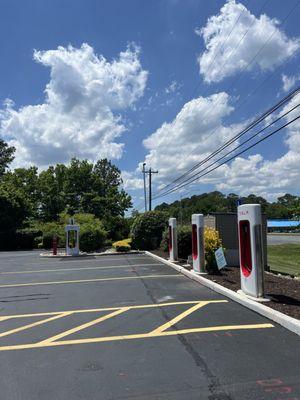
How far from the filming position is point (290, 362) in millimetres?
5605

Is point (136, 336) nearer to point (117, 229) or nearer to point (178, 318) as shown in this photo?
point (178, 318)

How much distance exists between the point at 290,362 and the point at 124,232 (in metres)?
39.9

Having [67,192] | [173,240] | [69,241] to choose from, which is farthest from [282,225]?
[173,240]

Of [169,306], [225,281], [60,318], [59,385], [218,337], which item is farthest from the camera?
[225,281]

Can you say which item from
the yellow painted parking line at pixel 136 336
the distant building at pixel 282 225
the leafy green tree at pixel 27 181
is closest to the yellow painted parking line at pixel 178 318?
the yellow painted parking line at pixel 136 336

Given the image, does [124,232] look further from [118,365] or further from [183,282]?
[118,365]

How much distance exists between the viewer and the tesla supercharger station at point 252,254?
952cm

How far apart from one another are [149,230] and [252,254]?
20.4m

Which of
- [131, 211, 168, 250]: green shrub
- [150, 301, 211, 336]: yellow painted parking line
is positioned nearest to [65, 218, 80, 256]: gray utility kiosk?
[131, 211, 168, 250]: green shrub

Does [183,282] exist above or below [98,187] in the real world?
below

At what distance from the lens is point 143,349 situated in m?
6.37

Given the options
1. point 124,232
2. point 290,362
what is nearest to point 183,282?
A: point 290,362

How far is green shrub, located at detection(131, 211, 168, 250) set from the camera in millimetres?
29891

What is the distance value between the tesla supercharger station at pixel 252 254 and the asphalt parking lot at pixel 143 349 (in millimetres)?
608
